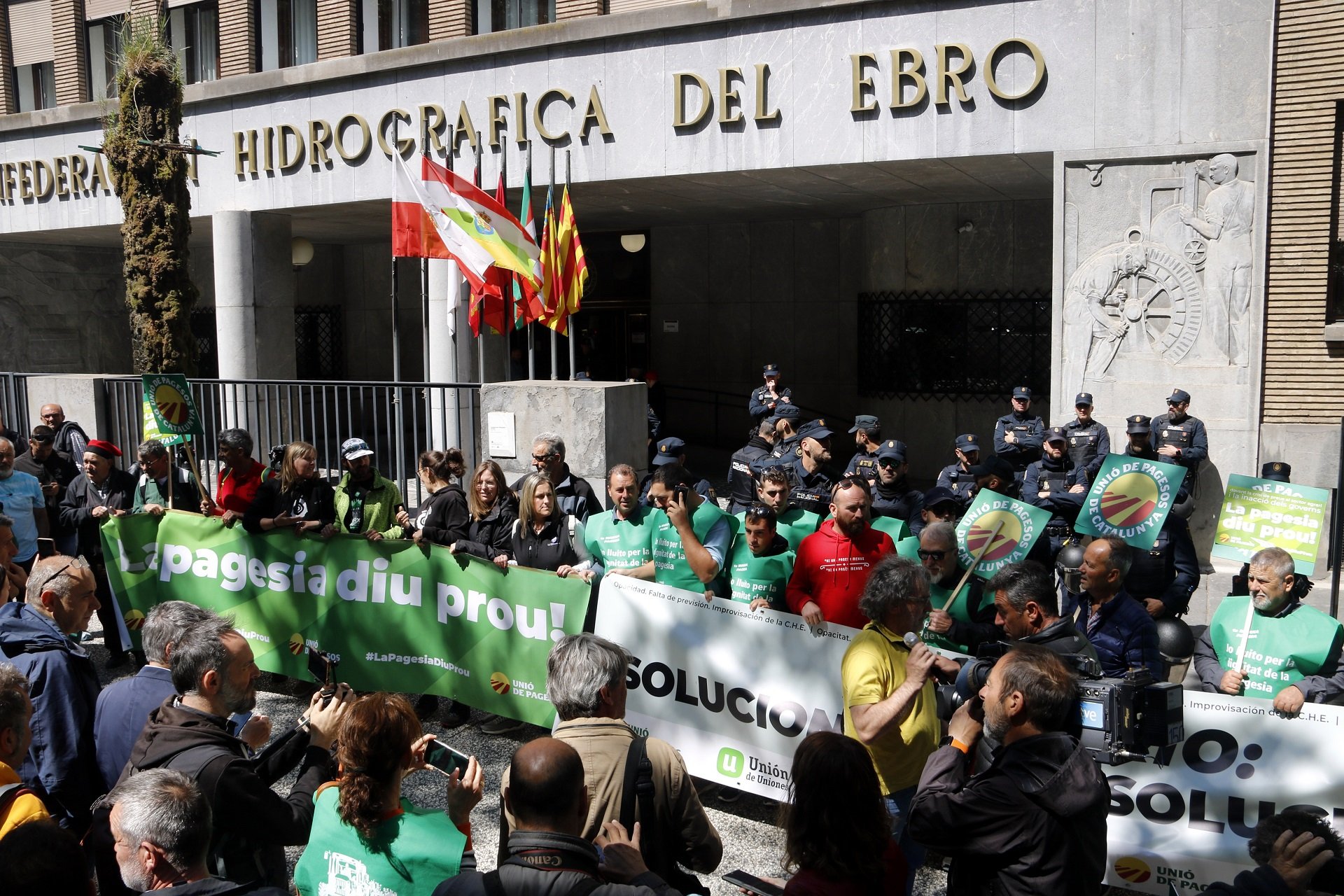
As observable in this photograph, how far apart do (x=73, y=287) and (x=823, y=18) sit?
17405 millimetres

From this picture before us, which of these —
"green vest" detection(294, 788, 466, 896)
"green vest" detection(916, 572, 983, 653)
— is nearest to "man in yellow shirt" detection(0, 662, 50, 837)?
"green vest" detection(294, 788, 466, 896)

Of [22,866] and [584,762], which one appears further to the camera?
[584,762]

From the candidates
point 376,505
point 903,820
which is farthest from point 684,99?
point 903,820

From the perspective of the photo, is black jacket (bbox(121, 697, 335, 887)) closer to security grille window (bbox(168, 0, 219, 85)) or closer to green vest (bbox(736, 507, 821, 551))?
green vest (bbox(736, 507, 821, 551))

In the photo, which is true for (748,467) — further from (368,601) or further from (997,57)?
(997,57)

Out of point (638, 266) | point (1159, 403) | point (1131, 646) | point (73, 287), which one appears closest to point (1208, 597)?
point (1159, 403)

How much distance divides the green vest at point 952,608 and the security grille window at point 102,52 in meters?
18.6

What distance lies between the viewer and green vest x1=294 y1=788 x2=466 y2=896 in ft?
10.4

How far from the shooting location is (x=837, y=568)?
19.0ft

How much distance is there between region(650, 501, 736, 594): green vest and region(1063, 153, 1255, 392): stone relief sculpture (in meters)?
5.67

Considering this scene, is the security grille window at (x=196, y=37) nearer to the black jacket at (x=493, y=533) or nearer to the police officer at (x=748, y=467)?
the police officer at (x=748, y=467)

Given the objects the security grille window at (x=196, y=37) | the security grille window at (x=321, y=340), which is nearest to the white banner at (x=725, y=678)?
the security grille window at (x=196, y=37)

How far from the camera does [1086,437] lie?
A: 1020 cm

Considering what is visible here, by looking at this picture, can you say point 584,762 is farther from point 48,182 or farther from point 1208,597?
point 48,182
